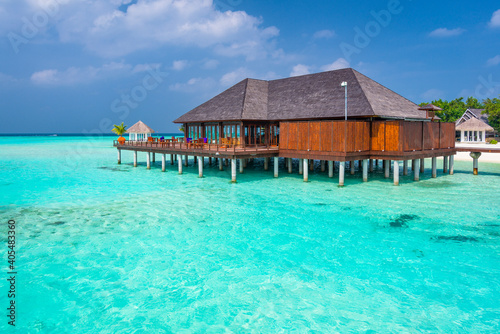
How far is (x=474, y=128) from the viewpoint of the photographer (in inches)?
1908

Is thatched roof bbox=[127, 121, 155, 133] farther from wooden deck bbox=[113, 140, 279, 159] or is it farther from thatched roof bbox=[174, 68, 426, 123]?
thatched roof bbox=[174, 68, 426, 123]

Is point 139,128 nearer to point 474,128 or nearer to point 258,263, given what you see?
point 258,263

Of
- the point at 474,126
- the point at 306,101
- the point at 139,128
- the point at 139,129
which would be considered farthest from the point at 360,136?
the point at 474,126

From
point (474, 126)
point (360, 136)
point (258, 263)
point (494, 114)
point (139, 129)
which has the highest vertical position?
point (494, 114)

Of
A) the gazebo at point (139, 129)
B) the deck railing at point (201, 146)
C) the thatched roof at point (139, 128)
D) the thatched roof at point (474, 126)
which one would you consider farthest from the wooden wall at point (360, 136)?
the thatched roof at point (139, 128)

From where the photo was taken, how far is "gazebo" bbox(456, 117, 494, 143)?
48.3 m

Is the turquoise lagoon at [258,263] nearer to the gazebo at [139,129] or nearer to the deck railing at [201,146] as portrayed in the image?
the deck railing at [201,146]

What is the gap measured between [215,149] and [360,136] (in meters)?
10.4

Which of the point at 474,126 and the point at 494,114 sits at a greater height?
the point at 494,114

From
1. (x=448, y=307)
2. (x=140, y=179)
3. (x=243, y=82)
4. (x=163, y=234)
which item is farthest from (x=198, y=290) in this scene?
(x=243, y=82)

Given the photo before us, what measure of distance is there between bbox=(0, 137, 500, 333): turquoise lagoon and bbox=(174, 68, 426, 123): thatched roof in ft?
23.6

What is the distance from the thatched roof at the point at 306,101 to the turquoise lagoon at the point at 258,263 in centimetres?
718

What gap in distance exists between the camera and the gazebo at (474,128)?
48.3m

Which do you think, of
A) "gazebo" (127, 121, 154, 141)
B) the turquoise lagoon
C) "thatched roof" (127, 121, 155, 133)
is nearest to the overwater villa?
the turquoise lagoon
